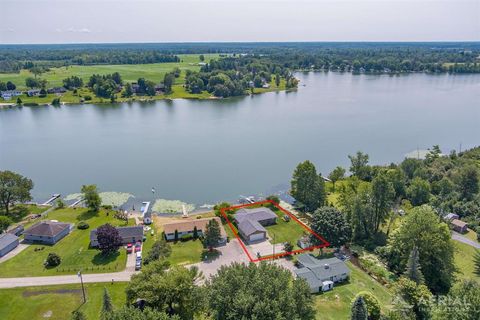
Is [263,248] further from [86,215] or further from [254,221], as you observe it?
[86,215]

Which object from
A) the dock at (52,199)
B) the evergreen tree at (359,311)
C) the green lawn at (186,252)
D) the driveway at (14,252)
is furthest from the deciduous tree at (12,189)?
the evergreen tree at (359,311)

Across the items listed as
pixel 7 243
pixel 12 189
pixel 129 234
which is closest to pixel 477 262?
pixel 129 234

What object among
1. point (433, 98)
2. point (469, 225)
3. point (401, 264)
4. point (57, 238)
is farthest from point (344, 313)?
point (433, 98)

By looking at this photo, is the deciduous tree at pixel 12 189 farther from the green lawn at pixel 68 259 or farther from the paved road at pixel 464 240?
the paved road at pixel 464 240

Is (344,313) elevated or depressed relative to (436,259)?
depressed

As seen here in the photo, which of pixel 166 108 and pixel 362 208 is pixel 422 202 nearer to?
pixel 362 208

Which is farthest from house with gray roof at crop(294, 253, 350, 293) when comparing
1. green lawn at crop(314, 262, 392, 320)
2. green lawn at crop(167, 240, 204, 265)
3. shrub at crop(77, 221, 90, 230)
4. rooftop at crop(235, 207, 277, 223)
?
shrub at crop(77, 221, 90, 230)
